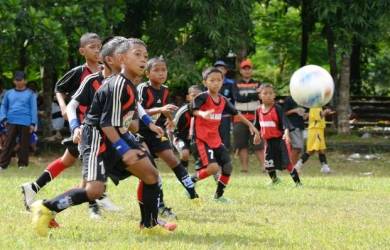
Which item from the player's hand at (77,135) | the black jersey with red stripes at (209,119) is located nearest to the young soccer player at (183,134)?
the black jersey with red stripes at (209,119)

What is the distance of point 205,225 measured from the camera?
25.9ft

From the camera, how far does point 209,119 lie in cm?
1021

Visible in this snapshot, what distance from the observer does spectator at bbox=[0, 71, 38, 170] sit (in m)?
16.6

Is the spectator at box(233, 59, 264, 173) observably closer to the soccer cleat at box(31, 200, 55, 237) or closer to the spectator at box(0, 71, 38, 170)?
the spectator at box(0, 71, 38, 170)

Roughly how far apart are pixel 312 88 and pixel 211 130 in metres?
1.32

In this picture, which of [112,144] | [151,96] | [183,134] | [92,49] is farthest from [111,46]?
[183,134]

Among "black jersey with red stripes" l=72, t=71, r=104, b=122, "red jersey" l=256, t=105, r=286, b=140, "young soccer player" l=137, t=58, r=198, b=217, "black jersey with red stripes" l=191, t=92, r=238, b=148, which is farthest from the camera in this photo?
"red jersey" l=256, t=105, r=286, b=140

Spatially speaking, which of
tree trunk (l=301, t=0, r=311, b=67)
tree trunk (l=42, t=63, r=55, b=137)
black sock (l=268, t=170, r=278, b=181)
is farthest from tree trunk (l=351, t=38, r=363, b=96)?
black sock (l=268, t=170, r=278, b=181)

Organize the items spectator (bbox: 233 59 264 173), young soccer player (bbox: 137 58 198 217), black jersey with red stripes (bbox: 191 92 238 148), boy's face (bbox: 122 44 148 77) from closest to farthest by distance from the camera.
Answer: boy's face (bbox: 122 44 148 77)
young soccer player (bbox: 137 58 198 217)
black jersey with red stripes (bbox: 191 92 238 148)
spectator (bbox: 233 59 264 173)

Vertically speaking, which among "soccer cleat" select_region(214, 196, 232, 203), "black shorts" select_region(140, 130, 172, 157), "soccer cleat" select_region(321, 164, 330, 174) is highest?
"black shorts" select_region(140, 130, 172, 157)

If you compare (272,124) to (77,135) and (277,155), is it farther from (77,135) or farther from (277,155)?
(77,135)

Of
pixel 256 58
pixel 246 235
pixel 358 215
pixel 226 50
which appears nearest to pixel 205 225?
pixel 246 235

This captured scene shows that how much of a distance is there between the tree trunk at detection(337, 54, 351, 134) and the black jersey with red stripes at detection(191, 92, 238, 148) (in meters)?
10.7

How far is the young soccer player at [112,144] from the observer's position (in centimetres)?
690
